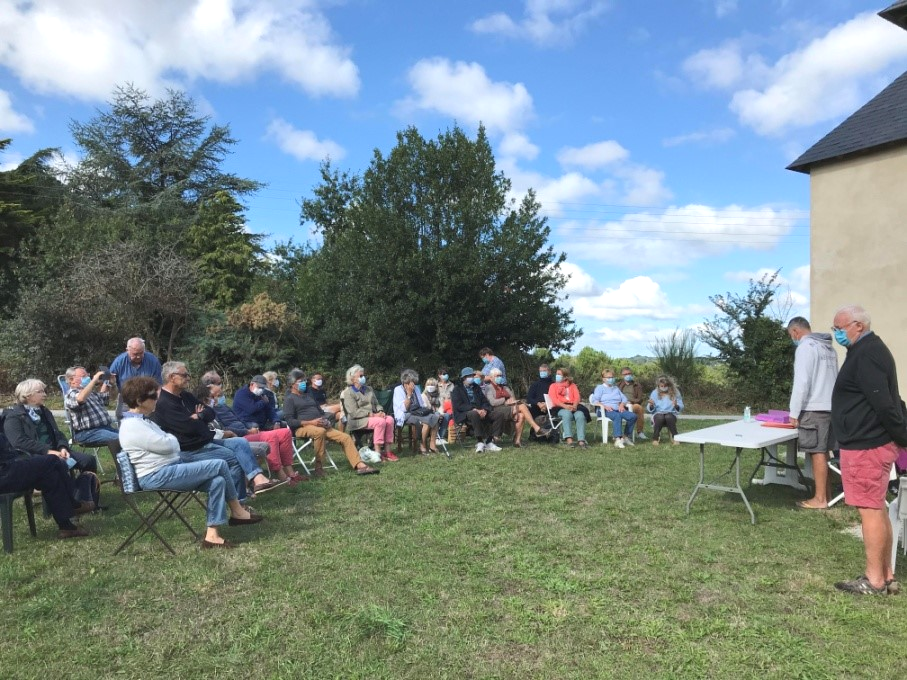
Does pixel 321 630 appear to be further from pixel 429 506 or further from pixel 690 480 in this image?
pixel 690 480

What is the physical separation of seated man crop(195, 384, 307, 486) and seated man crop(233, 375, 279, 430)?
0.12m

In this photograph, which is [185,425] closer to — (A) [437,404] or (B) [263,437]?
(B) [263,437]

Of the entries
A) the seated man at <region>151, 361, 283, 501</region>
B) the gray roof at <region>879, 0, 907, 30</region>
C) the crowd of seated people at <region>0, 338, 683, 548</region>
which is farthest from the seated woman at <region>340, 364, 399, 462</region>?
the gray roof at <region>879, 0, 907, 30</region>

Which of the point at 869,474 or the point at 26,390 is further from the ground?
the point at 26,390

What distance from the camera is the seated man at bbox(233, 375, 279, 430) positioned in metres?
7.64

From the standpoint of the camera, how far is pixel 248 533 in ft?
16.8

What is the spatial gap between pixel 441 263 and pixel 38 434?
10.8 meters

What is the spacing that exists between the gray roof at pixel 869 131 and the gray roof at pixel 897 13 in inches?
2.7

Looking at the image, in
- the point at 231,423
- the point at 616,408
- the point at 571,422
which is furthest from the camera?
the point at 616,408

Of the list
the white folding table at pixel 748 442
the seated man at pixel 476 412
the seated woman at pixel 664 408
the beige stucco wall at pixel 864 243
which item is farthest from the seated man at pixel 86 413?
the beige stucco wall at pixel 864 243

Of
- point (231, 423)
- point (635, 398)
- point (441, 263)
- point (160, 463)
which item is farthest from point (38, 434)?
point (441, 263)

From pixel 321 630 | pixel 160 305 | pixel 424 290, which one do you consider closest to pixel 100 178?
pixel 160 305

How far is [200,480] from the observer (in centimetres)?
477

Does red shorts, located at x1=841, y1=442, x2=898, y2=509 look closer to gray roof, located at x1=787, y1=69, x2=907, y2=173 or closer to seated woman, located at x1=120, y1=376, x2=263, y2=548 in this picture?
seated woman, located at x1=120, y1=376, x2=263, y2=548
